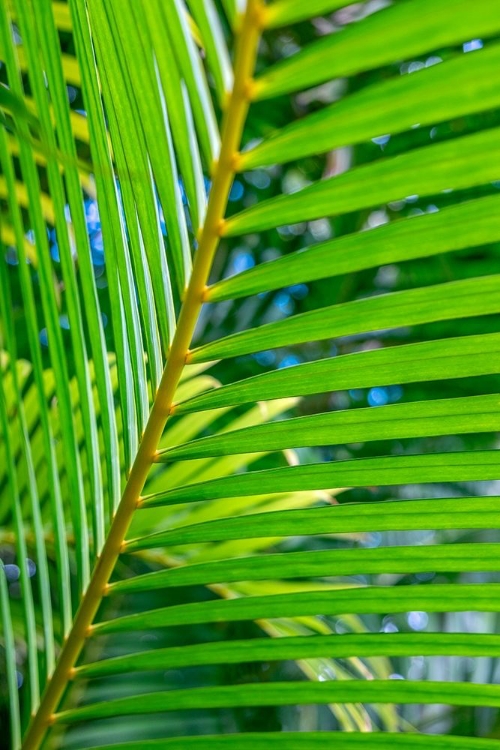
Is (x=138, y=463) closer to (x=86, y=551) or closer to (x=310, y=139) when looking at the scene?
(x=86, y=551)

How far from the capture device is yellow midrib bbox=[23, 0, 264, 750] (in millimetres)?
254

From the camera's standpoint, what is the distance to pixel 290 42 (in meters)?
1.42

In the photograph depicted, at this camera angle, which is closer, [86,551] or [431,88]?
[431,88]

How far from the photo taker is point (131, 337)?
36cm

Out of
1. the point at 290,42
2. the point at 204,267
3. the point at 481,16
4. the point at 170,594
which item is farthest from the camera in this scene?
the point at 290,42

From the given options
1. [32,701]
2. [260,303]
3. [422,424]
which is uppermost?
[260,303]

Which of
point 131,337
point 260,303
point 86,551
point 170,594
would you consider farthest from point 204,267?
point 260,303

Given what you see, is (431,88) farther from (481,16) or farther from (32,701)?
(32,701)

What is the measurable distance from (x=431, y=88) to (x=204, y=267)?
0.13 metres

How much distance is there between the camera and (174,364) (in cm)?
36

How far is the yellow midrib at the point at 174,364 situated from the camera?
254mm

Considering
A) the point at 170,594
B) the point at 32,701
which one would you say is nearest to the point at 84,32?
the point at 32,701

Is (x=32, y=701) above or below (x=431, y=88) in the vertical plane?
below

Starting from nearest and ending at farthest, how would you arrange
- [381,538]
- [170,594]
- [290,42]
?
1. [170,594]
2. [381,538]
3. [290,42]
